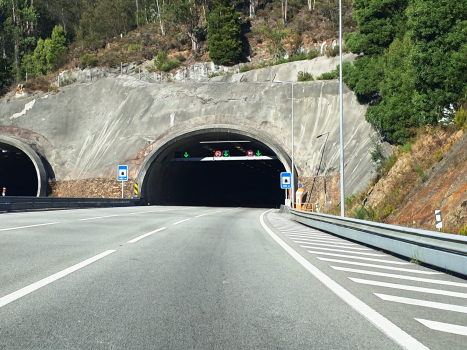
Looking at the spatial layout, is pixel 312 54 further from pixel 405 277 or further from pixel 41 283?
pixel 41 283

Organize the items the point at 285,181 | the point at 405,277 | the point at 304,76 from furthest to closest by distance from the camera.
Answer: the point at 304,76, the point at 285,181, the point at 405,277

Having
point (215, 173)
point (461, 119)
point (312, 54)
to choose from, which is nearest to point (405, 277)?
point (461, 119)

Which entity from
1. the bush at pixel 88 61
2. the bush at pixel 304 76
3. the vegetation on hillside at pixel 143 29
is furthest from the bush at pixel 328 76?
the bush at pixel 88 61

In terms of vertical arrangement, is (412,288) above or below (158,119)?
below

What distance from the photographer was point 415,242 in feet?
28.2

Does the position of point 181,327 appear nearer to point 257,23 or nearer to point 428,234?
point 428,234

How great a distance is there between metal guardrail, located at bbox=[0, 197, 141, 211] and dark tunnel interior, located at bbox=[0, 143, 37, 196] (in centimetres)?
1844

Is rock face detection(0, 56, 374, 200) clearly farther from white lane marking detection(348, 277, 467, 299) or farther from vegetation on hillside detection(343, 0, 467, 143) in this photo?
white lane marking detection(348, 277, 467, 299)

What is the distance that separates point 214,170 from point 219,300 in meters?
55.2

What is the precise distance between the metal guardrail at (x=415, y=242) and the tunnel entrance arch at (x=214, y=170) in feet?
94.7

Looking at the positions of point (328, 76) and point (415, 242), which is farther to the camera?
point (328, 76)

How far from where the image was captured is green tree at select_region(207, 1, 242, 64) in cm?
5447

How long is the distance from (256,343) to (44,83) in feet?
192

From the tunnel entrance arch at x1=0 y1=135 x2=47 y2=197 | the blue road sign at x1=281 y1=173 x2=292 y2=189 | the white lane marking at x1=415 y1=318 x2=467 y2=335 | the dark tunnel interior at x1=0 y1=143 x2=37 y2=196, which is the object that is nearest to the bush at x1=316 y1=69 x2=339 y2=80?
the blue road sign at x1=281 y1=173 x2=292 y2=189
